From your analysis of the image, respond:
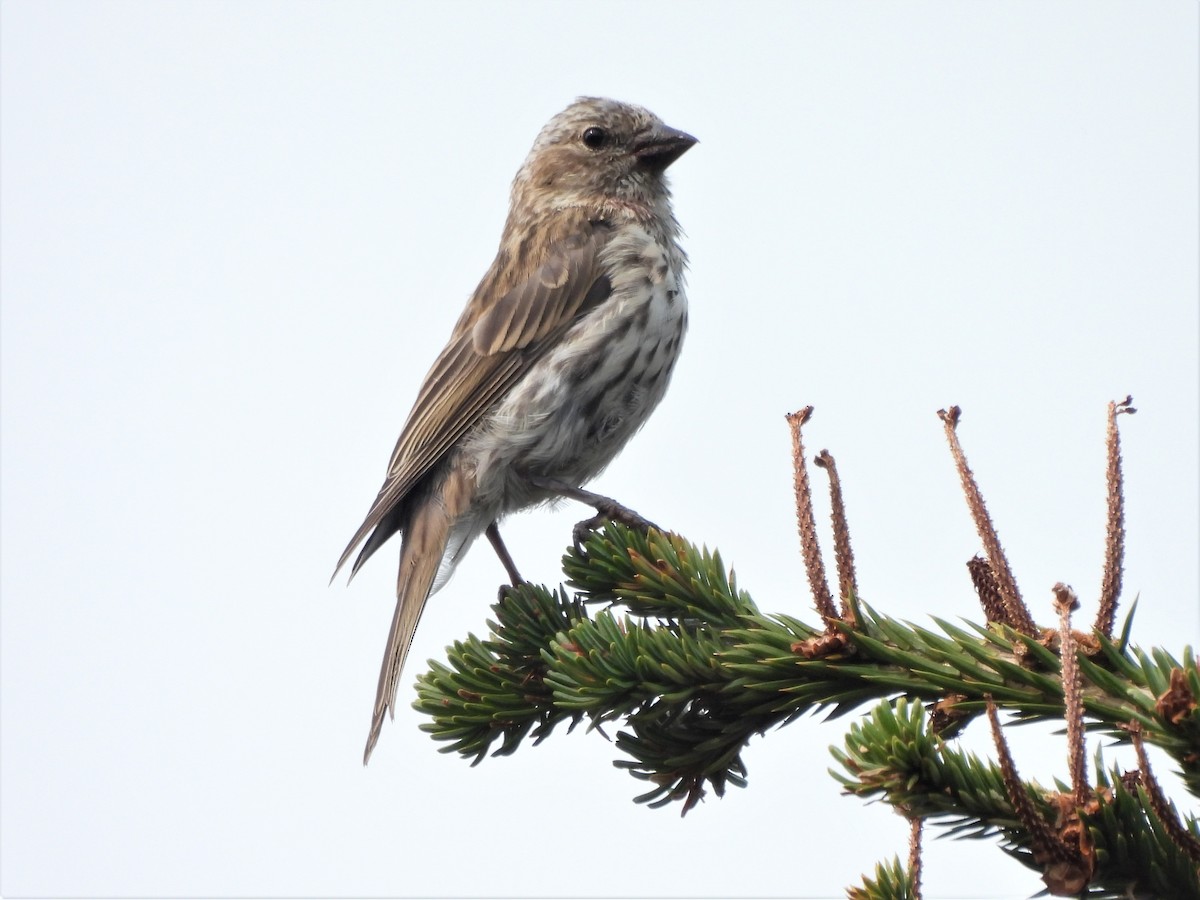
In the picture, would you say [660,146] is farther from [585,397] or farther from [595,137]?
[585,397]

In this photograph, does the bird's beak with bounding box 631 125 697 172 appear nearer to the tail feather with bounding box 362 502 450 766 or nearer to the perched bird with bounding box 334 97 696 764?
the perched bird with bounding box 334 97 696 764

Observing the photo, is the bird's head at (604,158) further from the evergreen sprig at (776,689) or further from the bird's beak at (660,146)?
the evergreen sprig at (776,689)

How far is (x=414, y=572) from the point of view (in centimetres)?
444

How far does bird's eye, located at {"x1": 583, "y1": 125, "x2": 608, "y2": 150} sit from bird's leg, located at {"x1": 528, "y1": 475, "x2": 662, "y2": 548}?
6.29ft

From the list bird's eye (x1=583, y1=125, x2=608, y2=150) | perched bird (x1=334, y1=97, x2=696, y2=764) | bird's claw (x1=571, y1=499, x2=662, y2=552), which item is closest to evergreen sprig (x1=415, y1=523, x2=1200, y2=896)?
bird's claw (x1=571, y1=499, x2=662, y2=552)

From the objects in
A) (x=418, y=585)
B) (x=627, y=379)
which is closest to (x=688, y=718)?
(x=418, y=585)

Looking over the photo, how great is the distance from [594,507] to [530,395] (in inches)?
22.9

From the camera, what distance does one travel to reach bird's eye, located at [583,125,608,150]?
5.93m

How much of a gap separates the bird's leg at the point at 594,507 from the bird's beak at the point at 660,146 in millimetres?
1794

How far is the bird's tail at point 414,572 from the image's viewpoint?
391 cm

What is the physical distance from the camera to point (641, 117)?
19.5ft

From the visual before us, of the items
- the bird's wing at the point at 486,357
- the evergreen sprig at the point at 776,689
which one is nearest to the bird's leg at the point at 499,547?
the bird's wing at the point at 486,357

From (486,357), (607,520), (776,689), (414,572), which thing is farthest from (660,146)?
(776,689)

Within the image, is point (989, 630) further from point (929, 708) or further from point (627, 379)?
point (627, 379)
